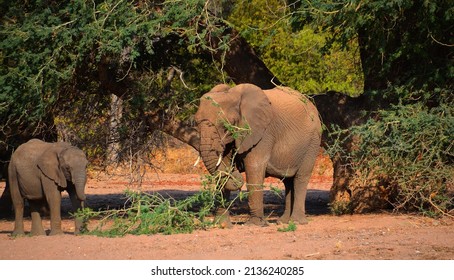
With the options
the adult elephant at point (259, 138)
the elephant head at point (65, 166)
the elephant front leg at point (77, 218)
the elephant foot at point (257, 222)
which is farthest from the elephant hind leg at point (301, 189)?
the elephant head at point (65, 166)

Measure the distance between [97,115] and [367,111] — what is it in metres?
5.06

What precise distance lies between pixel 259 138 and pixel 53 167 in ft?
9.99

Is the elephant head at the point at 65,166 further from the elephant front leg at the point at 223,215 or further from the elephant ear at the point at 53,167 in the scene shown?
the elephant front leg at the point at 223,215

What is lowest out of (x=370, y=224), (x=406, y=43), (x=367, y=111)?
(x=370, y=224)

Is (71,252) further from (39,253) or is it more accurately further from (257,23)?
(257,23)

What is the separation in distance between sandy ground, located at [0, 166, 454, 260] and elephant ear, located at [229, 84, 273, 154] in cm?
126

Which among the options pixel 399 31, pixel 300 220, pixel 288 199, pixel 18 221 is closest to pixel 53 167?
pixel 18 221

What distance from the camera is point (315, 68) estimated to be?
97.1 ft

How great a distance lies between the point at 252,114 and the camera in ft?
48.9

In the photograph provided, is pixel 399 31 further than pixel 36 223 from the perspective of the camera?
Yes

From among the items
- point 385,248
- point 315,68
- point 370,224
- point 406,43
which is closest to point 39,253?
point 385,248

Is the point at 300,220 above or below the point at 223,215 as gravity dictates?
below

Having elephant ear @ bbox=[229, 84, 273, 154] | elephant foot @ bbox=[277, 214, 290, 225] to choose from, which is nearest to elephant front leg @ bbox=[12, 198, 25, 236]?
elephant ear @ bbox=[229, 84, 273, 154]

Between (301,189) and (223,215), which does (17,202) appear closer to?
(223,215)
